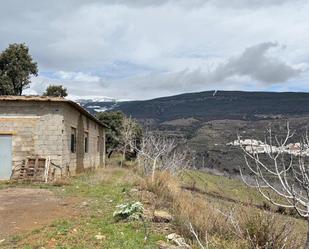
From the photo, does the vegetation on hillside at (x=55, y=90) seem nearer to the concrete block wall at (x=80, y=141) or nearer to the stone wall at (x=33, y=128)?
the concrete block wall at (x=80, y=141)

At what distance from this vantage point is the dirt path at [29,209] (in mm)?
10502

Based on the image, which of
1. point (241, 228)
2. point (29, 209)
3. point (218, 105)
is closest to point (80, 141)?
point (29, 209)

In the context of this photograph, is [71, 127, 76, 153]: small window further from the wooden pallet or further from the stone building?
the wooden pallet

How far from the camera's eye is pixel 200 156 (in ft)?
202

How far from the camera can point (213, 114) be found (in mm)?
92188

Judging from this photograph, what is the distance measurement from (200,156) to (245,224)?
5442 cm

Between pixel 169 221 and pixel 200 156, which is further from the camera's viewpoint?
pixel 200 156

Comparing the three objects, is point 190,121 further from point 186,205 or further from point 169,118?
point 186,205

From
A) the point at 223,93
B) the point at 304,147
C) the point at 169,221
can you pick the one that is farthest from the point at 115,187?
the point at 223,93

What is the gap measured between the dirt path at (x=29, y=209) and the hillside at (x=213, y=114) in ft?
114

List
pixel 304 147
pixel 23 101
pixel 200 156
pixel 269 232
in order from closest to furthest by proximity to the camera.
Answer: pixel 304 147 → pixel 269 232 → pixel 23 101 → pixel 200 156

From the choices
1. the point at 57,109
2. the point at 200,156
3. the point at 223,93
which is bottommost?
the point at 200,156

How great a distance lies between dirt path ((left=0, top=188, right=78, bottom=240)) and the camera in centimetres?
1050

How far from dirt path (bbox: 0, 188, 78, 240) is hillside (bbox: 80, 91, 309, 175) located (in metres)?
34.8
